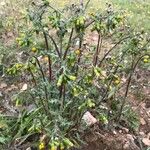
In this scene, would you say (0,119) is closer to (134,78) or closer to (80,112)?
(80,112)

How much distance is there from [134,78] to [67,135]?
1.84m

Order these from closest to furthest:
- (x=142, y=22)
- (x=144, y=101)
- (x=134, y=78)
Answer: (x=144, y=101) < (x=134, y=78) < (x=142, y=22)

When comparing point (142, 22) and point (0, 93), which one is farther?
point (142, 22)

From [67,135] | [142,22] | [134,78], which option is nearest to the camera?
[67,135]

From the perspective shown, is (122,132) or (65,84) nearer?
(65,84)

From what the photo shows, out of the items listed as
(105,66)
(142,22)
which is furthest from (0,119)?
(142,22)

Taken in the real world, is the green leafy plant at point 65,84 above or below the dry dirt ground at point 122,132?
above

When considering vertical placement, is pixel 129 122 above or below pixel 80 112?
below

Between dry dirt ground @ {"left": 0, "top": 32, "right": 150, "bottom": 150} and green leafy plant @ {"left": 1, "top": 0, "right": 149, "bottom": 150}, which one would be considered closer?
green leafy plant @ {"left": 1, "top": 0, "right": 149, "bottom": 150}

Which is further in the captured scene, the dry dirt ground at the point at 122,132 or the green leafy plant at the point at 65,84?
the dry dirt ground at the point at 122,132

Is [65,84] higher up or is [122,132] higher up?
[65,84]

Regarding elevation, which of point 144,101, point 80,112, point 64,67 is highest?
point 64,67

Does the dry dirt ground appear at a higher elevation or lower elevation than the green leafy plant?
lower

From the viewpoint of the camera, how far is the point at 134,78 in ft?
20.7
